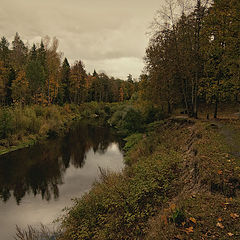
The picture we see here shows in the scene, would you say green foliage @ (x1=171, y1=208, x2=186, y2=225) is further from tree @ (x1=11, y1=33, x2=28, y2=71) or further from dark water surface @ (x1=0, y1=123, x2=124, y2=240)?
tree @ (x1=11, y1=33, x2=28, y2=71)

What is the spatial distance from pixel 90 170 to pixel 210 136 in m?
9.34

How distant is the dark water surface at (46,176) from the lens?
354 inches

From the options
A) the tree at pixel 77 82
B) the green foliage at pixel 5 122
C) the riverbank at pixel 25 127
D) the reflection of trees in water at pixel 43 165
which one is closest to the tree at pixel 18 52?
the tree at pixel 77 82

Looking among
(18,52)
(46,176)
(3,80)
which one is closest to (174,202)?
(46,176)

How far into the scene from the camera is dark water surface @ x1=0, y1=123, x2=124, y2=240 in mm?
8992

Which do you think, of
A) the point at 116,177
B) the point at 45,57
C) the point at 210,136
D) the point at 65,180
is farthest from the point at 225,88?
the point at 45,57

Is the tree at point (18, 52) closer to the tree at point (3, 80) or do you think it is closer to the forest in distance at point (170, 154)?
the tree at point (3, 80)

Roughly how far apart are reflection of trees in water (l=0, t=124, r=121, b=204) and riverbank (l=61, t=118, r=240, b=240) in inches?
193

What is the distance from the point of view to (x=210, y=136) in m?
9.86

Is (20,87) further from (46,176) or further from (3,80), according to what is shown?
(46,176)

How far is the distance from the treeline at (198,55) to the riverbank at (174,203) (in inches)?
182

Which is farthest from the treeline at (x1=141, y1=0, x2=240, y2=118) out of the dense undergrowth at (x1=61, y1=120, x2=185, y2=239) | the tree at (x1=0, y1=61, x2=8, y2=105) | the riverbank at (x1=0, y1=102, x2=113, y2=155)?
the tree at (x1=0, y1=61, x2=8, y2=105)

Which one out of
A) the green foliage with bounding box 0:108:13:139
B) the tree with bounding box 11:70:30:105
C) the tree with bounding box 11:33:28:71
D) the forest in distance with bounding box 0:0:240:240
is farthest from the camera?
the tree with bounding box 11:33:28:71

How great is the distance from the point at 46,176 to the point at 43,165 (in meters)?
2.27
